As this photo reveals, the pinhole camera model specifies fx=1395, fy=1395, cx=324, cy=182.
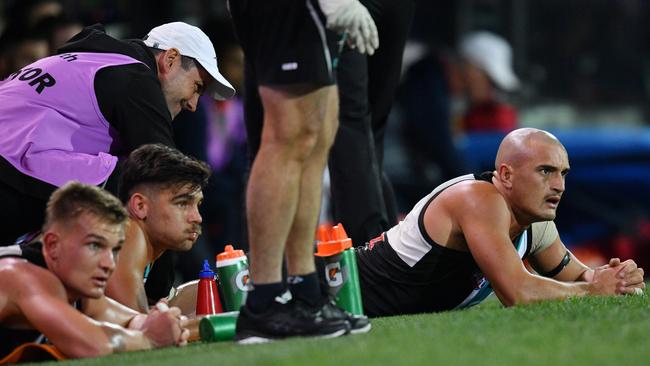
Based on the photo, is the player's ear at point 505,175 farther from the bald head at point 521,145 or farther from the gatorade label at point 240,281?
the gatorade label at point 240,281

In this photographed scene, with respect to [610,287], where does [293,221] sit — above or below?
above

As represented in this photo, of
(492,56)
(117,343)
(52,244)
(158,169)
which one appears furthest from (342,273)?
(492,56)

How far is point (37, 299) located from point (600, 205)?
7.27m

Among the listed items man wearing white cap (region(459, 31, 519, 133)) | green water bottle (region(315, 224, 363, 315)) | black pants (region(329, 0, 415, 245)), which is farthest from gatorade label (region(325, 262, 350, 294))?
man wearing white cap (region(459, 31, 519, 133))

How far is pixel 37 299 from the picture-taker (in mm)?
5160

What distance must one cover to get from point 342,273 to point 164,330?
81 centimetres

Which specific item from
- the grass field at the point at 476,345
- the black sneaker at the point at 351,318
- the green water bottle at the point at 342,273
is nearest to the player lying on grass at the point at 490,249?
the grass field at the point at 476,345

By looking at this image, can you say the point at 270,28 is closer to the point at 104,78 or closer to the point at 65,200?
the point at 65,200

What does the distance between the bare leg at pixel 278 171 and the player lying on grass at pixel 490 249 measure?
1260mm

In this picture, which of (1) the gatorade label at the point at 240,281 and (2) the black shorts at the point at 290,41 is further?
(1) the gatorade label at the point at 240,281

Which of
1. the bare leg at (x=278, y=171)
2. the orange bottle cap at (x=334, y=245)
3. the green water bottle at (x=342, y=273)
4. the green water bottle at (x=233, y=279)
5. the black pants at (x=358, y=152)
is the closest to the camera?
the bare leg at (x=278, y=171)

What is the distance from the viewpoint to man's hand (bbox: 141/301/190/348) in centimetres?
543

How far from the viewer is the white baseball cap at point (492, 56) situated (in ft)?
39.6

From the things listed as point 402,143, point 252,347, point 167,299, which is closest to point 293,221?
point 252,347
